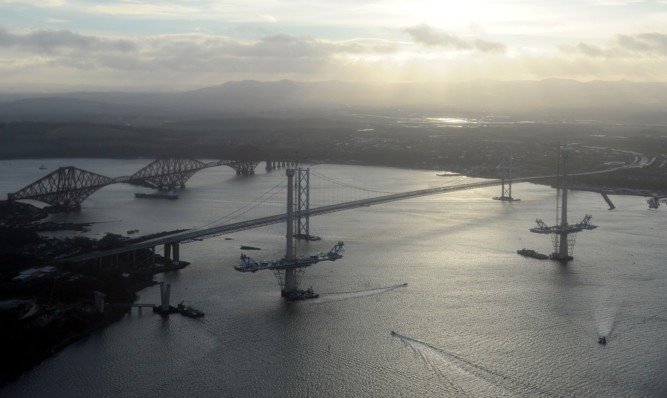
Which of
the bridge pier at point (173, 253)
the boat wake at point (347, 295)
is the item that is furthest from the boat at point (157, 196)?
the boat wake at point (347, 295)

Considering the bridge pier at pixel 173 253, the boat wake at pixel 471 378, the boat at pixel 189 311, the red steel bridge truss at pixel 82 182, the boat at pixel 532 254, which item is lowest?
the boat wake at pixel 471 378

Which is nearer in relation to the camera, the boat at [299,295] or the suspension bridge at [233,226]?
the boat at [299,295]

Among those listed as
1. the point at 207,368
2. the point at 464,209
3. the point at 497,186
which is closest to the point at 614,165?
the point at 497,186

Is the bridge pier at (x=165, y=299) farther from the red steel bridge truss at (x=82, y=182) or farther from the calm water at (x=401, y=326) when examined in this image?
the red steel bridge truss at (x=82, y=182)

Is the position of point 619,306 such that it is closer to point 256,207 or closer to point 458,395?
point 458,395

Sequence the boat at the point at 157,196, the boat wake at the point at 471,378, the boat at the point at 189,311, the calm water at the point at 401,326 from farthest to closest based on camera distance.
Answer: the boat at the point at 157,196, the boat at the point at 189,311, the calm water at the point at 401,326, the boat wake at the point at 471,378

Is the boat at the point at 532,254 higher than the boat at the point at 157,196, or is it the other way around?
the boat at the point at 157,196

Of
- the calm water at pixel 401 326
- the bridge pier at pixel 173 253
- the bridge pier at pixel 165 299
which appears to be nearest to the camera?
the calm water at pixel 401 326
